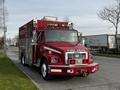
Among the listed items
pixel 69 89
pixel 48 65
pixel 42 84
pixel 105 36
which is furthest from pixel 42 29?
pixel 105 36

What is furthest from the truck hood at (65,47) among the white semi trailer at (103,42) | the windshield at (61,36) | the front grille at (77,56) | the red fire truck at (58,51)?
the white semi trailer at (103,42)

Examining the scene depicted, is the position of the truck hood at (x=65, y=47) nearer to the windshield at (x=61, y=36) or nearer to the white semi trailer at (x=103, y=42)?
the windshield at (x=61, y=36)

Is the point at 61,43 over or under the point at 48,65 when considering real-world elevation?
over

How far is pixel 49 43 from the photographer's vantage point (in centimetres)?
Answer: 1214

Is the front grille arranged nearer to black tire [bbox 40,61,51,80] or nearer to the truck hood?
the truck hood

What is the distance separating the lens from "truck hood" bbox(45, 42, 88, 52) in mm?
11234

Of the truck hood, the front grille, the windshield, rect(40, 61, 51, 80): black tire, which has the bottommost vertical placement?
rect(40, 61, 51, 80): black tire

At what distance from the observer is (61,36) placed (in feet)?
41.7

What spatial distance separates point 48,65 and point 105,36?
114 feet

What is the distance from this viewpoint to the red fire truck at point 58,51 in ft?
36.2

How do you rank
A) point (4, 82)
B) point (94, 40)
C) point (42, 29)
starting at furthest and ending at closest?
point (94, 40), point (42, 29), point (4, 82)

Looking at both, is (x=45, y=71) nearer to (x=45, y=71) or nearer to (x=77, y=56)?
(x=45, y=71)

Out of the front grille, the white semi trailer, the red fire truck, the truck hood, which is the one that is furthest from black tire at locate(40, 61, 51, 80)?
the white semi trailer

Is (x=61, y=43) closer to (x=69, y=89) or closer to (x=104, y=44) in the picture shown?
(x=69, y=89)
